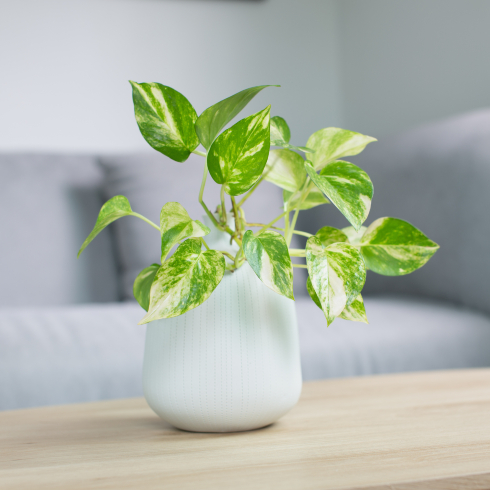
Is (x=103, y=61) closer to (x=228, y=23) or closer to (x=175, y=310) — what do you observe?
(x=228, y=23)

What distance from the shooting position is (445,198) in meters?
1.22

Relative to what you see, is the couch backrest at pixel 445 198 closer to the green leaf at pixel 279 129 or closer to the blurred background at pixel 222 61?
the blurred background at pixel 222 61

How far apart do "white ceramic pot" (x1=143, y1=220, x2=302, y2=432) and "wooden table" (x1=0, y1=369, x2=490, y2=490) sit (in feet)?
0.07

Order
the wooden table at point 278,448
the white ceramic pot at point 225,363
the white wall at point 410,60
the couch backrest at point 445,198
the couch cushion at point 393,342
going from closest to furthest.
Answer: the wooden table at point 278,448
the white ceramic pot at point 225,363
the couch cushion at point 393,342
the couch backrest at point 445,198
the white wall at point 410,60

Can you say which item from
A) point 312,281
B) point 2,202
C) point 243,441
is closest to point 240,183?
point 312,281

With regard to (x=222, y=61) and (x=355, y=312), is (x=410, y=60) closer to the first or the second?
(x=222, y=61)

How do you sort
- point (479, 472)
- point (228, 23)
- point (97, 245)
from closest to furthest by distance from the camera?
point (479, 472) < point (97, 245) < point (228, 23)

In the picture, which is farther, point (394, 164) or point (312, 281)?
point (394, 164)

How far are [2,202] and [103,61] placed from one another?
96 cm

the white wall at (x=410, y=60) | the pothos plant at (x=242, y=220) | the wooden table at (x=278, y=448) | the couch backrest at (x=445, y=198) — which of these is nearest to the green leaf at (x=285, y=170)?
the pothos plant at (x=242, y=220)

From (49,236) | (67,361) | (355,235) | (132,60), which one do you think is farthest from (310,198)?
(132,60)

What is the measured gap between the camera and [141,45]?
2127 mm

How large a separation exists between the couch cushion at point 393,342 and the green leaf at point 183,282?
23.4 inches

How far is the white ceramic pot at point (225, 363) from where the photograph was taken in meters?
0.44
